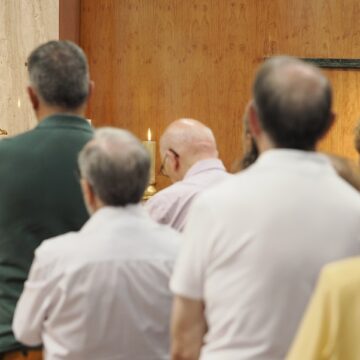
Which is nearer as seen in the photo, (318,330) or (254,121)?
(318,330)

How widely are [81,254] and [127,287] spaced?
12cm

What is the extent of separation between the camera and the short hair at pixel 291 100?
157cm

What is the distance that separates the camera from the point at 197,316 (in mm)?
1686

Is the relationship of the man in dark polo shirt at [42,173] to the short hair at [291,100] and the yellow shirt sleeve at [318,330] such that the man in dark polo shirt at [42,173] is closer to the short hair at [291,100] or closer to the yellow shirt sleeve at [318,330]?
the short hair at [291,100]

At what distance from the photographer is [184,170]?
3.02 metres

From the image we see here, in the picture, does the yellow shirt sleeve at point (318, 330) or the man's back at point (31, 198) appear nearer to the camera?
the yellow shirt sleeve at point (318, 330)

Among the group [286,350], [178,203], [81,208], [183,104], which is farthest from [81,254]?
[183,104]

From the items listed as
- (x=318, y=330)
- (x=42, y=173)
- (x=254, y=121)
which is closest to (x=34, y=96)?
(x=42, y=173)

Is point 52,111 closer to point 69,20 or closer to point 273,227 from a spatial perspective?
point 273,227

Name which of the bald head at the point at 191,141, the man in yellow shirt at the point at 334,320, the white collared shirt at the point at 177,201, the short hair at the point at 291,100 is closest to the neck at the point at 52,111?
the white collared shirt at the point at 177,201

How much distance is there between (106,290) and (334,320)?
625 mm

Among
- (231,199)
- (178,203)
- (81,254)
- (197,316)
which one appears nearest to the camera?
(231,199)

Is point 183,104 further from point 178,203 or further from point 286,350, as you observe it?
point 286,350

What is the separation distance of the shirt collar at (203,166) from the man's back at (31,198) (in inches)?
31.2
